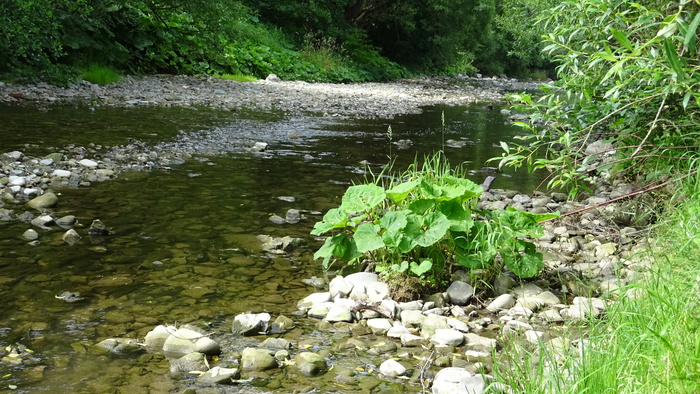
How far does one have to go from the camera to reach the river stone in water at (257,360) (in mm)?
2961

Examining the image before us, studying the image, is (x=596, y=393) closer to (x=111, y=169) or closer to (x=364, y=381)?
(x=364, y=381)

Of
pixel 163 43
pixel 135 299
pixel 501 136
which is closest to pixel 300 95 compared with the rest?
pixel 163 43

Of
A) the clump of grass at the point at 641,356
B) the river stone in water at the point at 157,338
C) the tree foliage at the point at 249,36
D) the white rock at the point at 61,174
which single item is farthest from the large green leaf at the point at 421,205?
the tree foliage at the point at 249,36

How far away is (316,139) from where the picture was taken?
10000 millimetres

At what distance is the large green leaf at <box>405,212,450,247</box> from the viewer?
3895 millimetres

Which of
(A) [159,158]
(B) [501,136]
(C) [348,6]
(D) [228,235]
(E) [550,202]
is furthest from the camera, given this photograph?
(C) [348,6]

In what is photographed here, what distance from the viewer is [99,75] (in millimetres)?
13656

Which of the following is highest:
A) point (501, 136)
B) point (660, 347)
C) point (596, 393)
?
point (660, 347)

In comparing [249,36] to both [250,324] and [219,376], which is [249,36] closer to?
[250,324]

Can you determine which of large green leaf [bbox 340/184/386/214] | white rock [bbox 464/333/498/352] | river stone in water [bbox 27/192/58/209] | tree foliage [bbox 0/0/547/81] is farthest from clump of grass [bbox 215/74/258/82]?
white rock [bbox 464/333/498/352]

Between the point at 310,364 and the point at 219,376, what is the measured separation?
43 cm

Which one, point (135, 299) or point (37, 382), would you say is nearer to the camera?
point (37, 382)

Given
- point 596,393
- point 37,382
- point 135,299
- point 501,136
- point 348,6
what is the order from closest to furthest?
point 596,393 → point 37,382 → point 135,299 → point 501,136 → point 348,6

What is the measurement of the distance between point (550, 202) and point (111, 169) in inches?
183
